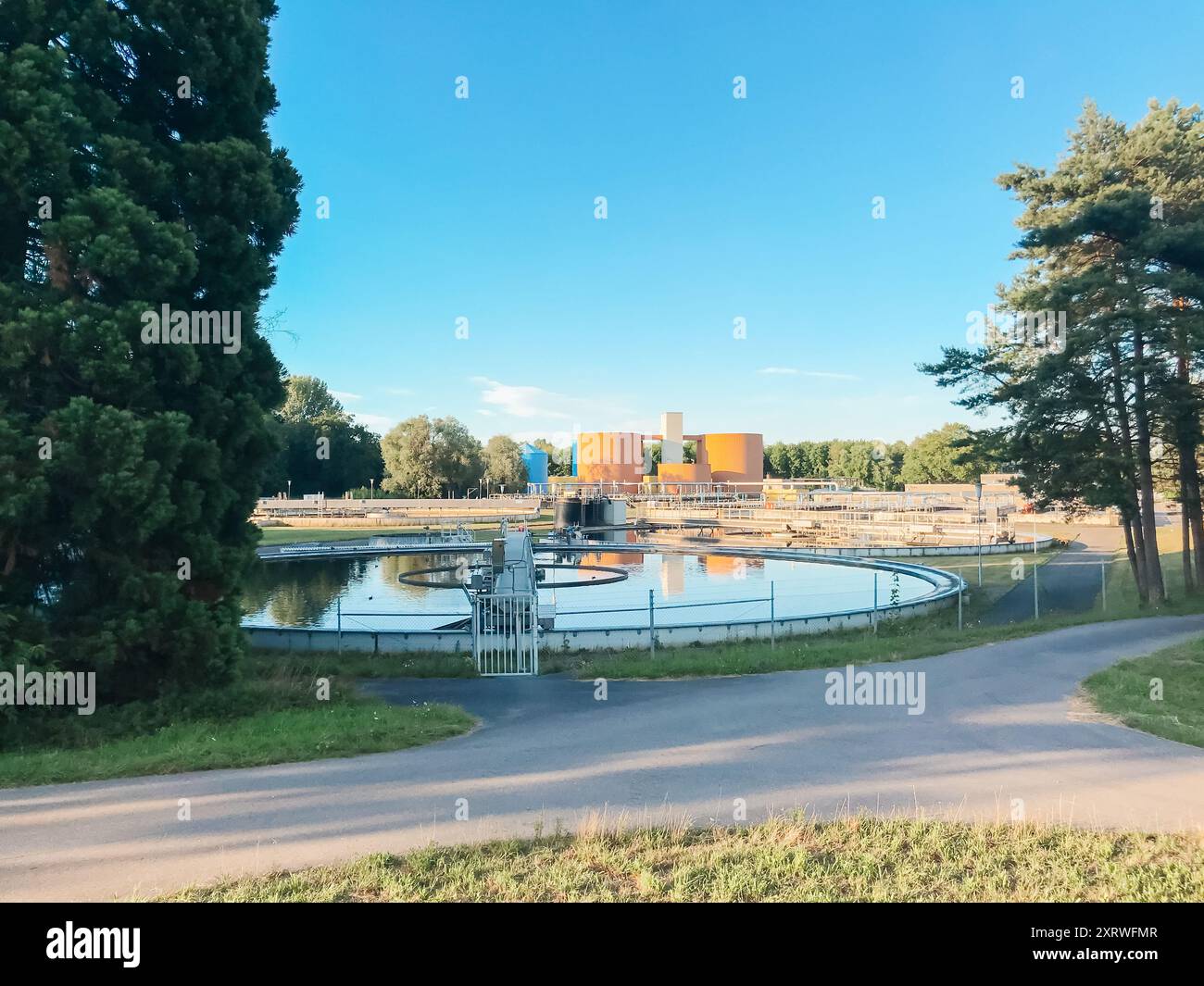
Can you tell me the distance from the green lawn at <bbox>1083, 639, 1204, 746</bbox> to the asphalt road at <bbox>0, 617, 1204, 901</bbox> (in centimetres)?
47

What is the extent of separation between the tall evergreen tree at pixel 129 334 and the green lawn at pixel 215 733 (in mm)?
633

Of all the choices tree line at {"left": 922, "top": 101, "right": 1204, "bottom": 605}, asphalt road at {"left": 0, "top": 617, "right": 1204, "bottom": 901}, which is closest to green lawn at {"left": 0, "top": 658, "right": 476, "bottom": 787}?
asphalt road at {"left": 0, "top": 617, "right": 1204, "bottom": 901}

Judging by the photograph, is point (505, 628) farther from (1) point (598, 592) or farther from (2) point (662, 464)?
(2) point (662, 464)

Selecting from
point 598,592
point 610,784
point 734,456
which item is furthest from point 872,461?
point 610,784

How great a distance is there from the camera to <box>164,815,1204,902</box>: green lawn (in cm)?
477

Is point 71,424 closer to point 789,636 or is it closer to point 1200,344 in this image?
point 789,636

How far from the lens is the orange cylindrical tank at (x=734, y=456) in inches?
3720

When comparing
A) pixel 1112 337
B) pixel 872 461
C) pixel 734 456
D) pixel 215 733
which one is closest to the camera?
pixel 215 733

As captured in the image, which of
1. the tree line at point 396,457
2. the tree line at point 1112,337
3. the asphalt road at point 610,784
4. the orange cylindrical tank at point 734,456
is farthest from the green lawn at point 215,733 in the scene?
the orange cylindrical tank at point 734,456

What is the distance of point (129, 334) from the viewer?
9203 mm

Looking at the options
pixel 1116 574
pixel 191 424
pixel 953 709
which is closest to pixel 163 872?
pixel 191 424

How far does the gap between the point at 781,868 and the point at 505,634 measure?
9.66m

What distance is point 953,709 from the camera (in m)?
10.1

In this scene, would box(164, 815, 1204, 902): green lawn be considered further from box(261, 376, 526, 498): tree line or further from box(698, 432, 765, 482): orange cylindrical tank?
box(698, 432, 765, 482): orange cylindrical tank
